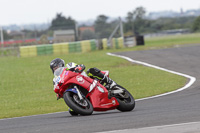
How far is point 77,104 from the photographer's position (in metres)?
7.91

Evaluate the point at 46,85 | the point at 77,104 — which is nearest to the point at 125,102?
the point at 77,104

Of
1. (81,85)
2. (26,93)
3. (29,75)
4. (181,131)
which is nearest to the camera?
(181,131)

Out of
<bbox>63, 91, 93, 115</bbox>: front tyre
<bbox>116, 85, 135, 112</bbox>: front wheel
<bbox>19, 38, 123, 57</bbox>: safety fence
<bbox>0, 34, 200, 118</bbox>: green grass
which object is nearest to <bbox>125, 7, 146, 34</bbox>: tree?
<bbox>19, 38, 123, 57</bbox>: safety fence

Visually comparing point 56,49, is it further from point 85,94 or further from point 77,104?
point 77,104

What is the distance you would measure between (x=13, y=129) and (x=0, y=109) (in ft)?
16.4

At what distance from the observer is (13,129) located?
725 centimetres

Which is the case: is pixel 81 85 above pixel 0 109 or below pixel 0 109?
above

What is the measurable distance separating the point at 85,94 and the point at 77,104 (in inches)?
20.3

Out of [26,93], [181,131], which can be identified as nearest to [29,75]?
[26,93]

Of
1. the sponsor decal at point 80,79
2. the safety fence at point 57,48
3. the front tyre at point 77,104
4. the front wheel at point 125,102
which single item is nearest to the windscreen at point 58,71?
the sponsor decal at point 80,79

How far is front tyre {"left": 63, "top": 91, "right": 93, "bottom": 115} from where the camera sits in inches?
306

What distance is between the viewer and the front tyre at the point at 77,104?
7.78 metres

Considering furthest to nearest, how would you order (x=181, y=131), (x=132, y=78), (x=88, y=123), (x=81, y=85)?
(x=132, y=78) < (x=81, y=85) < (x=88, y=123) < (x=181, y=131)

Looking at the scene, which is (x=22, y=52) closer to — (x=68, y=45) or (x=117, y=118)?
(x=68, y=45)
